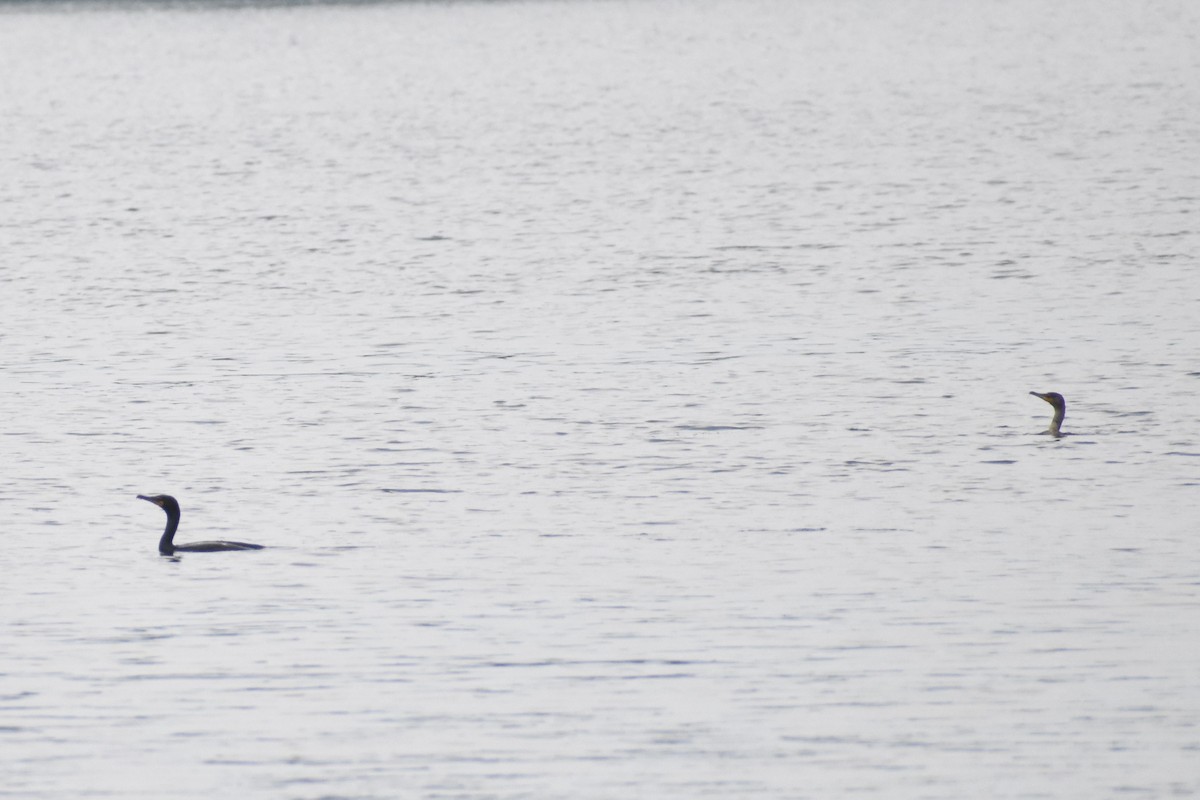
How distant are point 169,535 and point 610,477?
4553mm

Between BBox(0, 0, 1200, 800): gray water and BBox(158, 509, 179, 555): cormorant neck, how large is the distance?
6.1 inches

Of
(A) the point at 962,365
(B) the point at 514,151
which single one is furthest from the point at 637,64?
(A) the point at 962,365

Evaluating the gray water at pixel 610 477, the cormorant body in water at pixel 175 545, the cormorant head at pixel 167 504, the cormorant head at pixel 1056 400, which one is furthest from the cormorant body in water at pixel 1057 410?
the cormorant head at pixel 167 504

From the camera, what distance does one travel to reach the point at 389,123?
6494 centimetres

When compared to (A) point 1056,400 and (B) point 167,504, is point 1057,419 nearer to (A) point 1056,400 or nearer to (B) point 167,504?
(A) point 1056,400

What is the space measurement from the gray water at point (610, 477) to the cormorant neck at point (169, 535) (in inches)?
6.1

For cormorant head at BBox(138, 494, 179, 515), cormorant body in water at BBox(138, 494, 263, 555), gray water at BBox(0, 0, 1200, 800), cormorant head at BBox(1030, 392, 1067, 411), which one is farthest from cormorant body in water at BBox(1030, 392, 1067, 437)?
cormorant head at BBox(138, 494, 179, 515)

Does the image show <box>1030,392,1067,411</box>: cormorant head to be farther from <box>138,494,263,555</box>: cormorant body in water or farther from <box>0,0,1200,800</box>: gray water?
<box>138,494,263,555</box>: cormorant body in water

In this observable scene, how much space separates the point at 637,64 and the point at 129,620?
7495 cm

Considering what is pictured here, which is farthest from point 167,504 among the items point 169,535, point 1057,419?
point 1057,419

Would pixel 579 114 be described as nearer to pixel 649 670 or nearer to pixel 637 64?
pixel 637 64

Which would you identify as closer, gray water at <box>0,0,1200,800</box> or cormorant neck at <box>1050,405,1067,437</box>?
gray water at <box>0,0,1200,800</box>

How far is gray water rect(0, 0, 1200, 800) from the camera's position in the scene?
13.8 m

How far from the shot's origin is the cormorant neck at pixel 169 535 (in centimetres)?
1816
